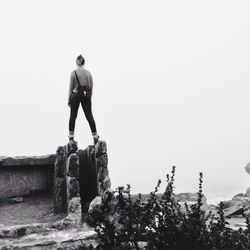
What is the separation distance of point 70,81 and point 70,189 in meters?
2.32

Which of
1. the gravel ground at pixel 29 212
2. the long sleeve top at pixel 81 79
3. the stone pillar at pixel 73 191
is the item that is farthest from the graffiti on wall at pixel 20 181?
the long sleeve top at pixel 81 79

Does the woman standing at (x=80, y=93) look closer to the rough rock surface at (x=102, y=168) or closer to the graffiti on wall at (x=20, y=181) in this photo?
the rough rock surface at (x=102, y=168)

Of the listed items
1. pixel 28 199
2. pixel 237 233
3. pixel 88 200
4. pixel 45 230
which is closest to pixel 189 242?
pixel 237 233

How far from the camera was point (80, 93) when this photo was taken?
6.89 meters

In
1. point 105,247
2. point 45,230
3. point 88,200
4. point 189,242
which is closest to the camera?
point 189,242

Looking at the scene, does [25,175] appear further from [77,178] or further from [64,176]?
[77,178]

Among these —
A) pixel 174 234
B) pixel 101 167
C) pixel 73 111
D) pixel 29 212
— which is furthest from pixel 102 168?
pixel 174 234

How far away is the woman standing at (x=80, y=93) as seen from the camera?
6.89 m

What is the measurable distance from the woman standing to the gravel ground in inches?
56.7

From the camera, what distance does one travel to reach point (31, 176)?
6.80 m

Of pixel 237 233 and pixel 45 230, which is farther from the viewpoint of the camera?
pixel 45 230

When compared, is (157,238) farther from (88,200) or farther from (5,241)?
(88,200)

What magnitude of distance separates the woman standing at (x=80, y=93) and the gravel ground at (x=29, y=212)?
4.72ft

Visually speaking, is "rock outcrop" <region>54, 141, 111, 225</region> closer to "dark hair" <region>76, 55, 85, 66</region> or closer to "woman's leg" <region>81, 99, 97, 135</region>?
"woman's leg" <region>81, 99, 97, 135</region>
